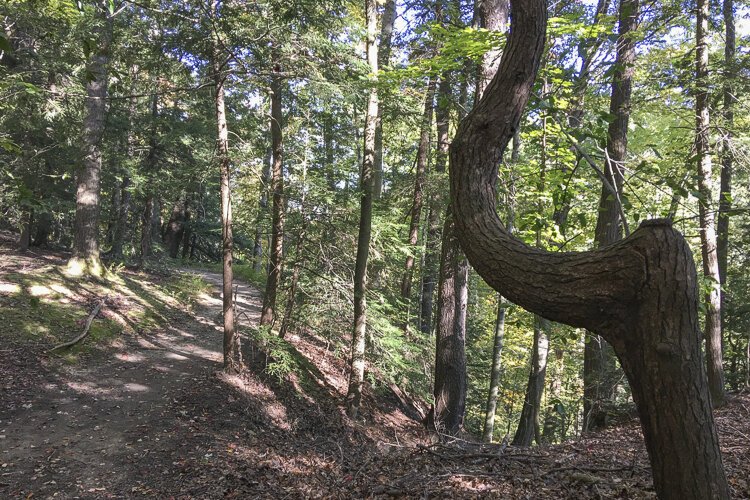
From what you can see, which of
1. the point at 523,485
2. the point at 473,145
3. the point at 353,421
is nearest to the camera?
the point at 473,145

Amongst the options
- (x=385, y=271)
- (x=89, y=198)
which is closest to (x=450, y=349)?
(x=385, y=271)

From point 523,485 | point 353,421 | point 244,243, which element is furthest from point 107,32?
point 244,243

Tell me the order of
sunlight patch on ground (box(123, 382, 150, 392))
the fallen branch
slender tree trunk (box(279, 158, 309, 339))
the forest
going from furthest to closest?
slender tree trunk (box(279, 158, 309, 339))
the fallen branch
sunlight patch on ground (box(123, 382, 150, 392))
the forest

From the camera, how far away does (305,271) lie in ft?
33.7

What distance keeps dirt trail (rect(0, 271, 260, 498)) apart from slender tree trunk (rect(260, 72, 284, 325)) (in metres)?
1.87

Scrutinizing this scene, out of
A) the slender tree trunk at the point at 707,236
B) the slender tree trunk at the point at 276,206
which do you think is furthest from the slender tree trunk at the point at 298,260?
the slender tree trunk at the point at 707,236

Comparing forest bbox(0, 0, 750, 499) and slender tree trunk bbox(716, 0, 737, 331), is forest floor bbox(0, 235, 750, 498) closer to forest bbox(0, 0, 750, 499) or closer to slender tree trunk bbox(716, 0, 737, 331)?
forest bbox(0, 0, 750, 499)

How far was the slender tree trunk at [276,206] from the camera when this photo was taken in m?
9.31

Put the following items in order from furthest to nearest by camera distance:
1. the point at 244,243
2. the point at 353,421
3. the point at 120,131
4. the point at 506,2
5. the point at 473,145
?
the point at 244,243
the point at 120,131
the point at 353,421
the point at 506,2
the point at 473,145

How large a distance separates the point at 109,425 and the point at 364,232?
558 centimetres

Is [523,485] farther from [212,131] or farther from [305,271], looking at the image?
[212,131]

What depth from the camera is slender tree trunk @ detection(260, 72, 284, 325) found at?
9.31 metres

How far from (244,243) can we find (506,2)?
2389 cm

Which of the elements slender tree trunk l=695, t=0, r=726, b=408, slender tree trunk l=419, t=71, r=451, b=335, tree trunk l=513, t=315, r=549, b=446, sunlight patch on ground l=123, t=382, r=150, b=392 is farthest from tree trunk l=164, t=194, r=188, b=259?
slender tree trunk l=695, t=0, r=726, b=408
